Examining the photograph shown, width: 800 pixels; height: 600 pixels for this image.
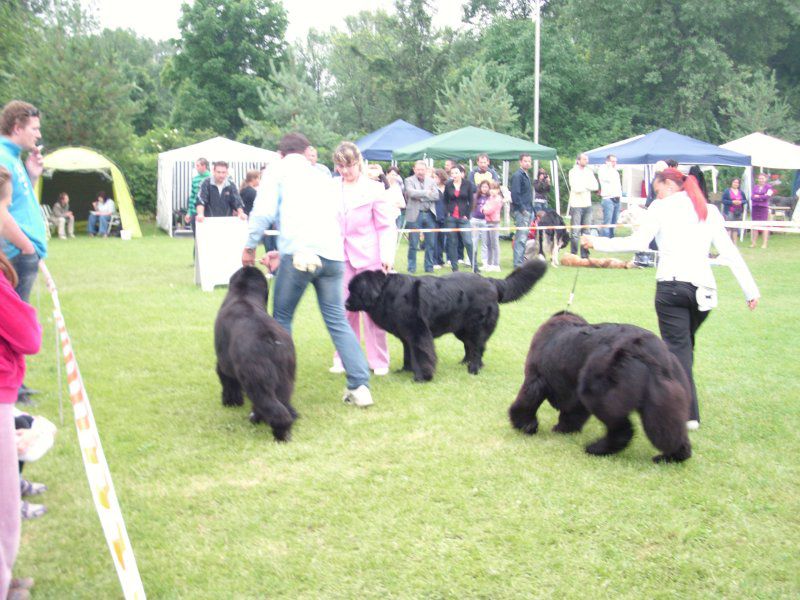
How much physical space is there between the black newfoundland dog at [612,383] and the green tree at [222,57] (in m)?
40.2

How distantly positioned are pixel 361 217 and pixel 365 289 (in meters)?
0.60

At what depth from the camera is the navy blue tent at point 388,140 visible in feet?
74.0

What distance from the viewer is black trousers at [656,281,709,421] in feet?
16.7

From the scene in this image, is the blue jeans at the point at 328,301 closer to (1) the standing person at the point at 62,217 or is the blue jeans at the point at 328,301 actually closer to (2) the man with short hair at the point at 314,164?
(2) the man with short hair at the point at 314,164

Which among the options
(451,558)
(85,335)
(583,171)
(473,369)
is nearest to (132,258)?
(85,335)

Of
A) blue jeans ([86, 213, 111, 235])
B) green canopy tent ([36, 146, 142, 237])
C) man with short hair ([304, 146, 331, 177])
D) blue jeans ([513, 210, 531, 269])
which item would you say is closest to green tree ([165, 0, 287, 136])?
green canopy tent ([36, 146, 142, 237])

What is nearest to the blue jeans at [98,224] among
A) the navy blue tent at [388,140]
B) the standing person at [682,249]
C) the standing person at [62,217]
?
the standing person at [62,217]

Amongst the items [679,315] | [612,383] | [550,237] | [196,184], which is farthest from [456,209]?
[612,383]

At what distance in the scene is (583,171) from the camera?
15.4m

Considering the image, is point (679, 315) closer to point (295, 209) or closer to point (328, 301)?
point (328, 301)

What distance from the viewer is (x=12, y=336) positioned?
9.12ft

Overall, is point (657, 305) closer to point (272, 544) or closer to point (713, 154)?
point (272, 544)

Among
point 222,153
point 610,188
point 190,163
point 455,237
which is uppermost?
point 222,153

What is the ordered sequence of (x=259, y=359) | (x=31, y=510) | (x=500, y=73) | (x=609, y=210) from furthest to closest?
1. (x=500, y=73)
2. (x=609, y=210)
3. (x=259, y=359)
4. (x=31, y=510)
